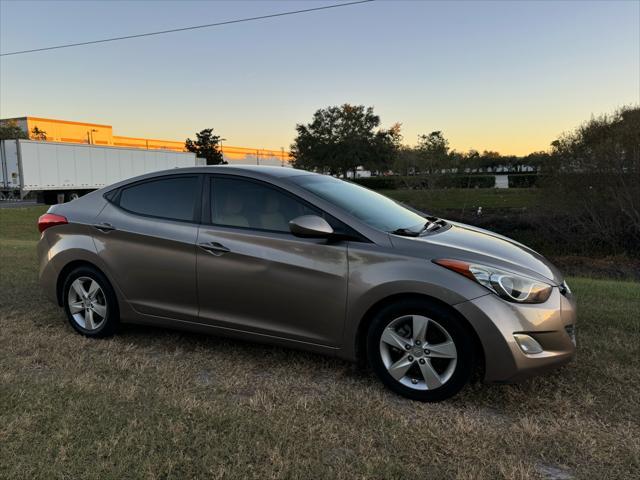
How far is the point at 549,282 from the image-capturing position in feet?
11.4

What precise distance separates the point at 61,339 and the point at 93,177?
105 ft

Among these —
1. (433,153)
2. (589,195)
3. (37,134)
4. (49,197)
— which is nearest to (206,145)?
(37,134)

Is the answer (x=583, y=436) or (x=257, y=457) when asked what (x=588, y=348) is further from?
(x=257, y=457)

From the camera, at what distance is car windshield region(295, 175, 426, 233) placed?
12.6 feet

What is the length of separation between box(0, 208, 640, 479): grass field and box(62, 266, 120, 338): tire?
15 cm

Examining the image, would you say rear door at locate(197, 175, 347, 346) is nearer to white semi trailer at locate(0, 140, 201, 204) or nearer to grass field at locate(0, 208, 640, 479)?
grass field at locate(0, 208, 640, 479)

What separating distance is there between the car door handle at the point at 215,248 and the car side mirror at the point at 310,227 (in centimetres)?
63

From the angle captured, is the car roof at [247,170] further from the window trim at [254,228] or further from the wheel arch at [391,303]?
the wheel arch at [391,303]

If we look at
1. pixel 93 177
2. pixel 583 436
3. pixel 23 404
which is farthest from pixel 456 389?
pixel 93 177

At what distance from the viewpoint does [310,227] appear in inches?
140

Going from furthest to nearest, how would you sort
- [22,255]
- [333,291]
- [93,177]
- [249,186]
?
[93,177], [22,255], [249,186], [333,291]

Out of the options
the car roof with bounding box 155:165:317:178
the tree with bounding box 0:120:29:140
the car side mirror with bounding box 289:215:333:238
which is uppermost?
the tree with bounding box 0:120:29:140

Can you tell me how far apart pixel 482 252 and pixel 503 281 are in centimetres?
33

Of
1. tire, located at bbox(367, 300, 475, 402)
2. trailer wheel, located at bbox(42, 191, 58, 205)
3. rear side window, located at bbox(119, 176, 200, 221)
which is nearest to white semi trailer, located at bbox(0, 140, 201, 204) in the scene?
trailer wheel, located at bbox(42, 191, 58, 205)
